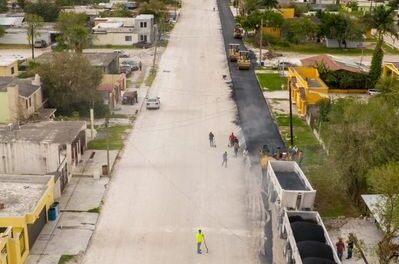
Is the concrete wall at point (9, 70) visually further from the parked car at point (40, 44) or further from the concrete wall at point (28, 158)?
the concrete wall at point (28, 158)

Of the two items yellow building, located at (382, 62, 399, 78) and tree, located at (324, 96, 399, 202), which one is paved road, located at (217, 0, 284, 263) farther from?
yellow building, located at (382, 62, 399, 78)

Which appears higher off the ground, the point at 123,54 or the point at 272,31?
the point at 272,31

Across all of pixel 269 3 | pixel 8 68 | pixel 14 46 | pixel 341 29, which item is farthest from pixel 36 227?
pixel 269 3

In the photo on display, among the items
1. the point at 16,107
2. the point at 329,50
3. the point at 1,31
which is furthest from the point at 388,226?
the point at 1,31

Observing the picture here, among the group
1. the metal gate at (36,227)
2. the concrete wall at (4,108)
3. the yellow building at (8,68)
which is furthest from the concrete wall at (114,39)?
the metal gate at (36,227)

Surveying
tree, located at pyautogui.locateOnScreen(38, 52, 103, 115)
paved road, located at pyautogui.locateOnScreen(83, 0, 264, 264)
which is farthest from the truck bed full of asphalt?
tree, located at pyautogui.locateOnScreen(38, 52, 103, 115)

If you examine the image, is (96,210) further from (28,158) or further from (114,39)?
(114,39)

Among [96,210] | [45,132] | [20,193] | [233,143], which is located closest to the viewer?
[20,193]
